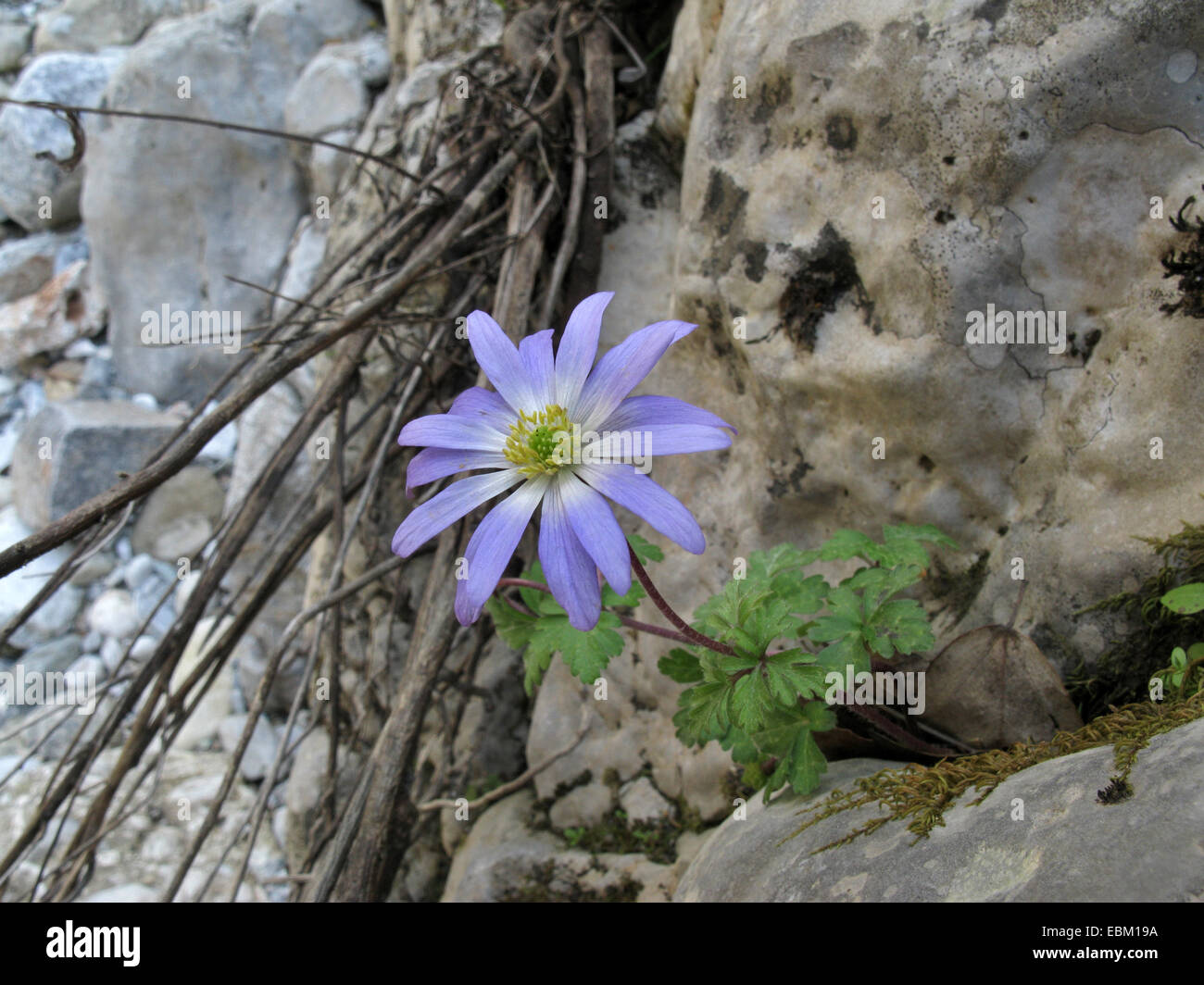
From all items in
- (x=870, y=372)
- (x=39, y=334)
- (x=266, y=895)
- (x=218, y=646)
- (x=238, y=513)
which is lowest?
(x=266, y=895)

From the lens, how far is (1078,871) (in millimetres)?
1333

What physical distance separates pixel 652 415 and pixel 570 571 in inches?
12.1

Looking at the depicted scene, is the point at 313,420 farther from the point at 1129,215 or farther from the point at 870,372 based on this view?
the point at 1129,215

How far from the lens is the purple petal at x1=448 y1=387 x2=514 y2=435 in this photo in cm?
167

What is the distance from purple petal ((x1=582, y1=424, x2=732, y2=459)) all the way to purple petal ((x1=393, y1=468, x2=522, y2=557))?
17cm

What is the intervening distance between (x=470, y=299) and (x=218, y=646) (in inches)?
55.8

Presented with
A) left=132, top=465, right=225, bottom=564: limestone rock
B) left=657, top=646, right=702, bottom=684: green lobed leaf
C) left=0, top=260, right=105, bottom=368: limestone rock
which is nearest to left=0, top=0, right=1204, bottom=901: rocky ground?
left=657, top=646, right=702, bottom=684: green lobed leaf

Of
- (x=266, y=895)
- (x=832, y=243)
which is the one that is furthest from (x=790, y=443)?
(x=266, y=895)

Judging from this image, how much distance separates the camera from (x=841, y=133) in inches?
90.7

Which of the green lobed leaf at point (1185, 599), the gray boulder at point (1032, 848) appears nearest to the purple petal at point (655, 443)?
the gray boulder at point (1032, 848)

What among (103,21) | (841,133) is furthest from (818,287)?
(103,21)

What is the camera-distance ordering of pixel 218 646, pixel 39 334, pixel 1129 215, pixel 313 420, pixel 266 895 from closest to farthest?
pixel 1129 215, pixel 218 646, pixel 313 420, pixel 266 895, pixel 39 334

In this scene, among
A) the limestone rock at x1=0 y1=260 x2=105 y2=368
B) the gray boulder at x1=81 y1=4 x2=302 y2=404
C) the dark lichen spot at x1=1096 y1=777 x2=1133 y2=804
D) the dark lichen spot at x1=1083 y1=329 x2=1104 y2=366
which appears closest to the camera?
the dark lichen spot at x1=1096 y1=777 x2=1133 y2=804

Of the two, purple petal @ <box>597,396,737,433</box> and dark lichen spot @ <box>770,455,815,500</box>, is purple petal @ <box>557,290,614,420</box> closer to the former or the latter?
purple petal @ <box>597,396,737,433</box>
